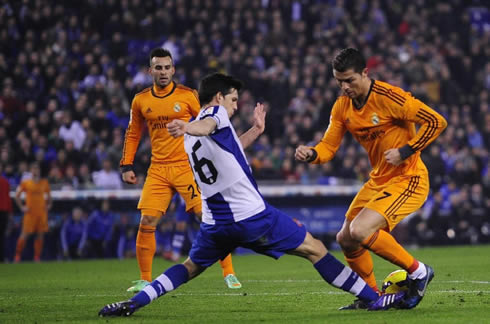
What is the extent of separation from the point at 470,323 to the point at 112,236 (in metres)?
13.3

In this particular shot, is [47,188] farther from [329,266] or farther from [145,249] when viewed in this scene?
[329,266]

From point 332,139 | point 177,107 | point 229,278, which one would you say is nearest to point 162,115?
point 177,107

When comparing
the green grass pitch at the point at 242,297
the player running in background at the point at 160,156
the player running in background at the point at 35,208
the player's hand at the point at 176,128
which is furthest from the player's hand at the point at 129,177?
the player running in background at the point at 35,208

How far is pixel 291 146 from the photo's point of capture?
2192 cm

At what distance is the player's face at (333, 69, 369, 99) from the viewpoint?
8.02m

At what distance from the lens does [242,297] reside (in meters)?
9.62

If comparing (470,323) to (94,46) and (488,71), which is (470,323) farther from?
(488,71)

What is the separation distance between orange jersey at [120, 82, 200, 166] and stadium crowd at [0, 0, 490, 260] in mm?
8484

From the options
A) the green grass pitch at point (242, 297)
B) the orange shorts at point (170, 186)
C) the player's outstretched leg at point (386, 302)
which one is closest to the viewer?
the green grass pitch at point (242, 297)

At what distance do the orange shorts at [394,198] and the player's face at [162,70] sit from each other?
344cm

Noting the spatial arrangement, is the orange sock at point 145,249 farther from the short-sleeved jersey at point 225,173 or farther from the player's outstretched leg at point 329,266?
the player's outstretched leg at point 329,266

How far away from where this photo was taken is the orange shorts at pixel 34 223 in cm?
1839

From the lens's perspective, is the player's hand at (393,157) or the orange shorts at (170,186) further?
the orange shorts at (170,186)

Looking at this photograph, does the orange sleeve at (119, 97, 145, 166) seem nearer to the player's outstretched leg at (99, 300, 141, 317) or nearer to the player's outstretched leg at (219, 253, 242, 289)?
the player's outstretched leg at (219, 253, 242, 289)
